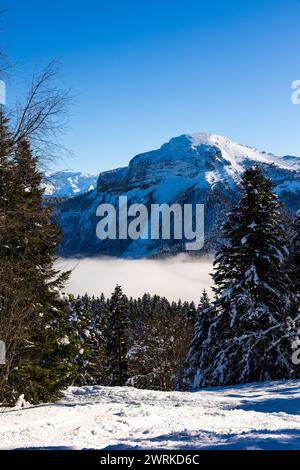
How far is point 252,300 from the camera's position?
61.8 feet

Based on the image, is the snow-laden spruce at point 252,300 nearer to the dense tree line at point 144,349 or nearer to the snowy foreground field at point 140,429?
the snowy foreground field at point 140,429

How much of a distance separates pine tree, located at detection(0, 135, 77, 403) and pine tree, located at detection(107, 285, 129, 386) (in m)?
29.2

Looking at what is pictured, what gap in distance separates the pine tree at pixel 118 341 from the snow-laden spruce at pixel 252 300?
2322 cm

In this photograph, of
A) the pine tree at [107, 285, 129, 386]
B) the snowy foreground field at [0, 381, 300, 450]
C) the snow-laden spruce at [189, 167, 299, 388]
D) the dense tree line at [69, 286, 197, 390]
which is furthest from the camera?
the pine tree at [107, 285, 129, 386]

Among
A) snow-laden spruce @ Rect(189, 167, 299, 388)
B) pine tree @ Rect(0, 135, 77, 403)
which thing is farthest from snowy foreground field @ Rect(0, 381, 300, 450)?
snow-laden spruce @ Rect(189, 167, 299, 388)

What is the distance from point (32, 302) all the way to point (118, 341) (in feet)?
117

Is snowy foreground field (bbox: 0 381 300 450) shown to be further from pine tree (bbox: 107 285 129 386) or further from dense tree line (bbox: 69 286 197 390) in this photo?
pine tree (bbox: 107 285 129 386)

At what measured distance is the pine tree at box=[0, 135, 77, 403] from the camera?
9008 millimetres

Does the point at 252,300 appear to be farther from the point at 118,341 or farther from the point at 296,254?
the point at 118,341

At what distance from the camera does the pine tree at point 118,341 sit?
145 ft

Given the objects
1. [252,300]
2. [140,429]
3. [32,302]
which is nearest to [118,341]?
[252,300]

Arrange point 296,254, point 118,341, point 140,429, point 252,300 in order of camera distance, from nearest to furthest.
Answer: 1. point 140,429
2. point 252,300
3. point 296,254
4. point 118,341
